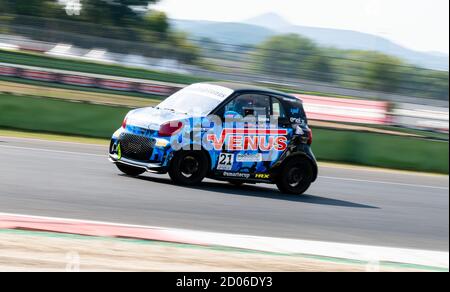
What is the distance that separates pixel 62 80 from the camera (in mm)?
18375

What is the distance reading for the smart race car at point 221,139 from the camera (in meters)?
10.6

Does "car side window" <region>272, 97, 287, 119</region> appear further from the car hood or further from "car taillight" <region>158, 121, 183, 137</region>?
"car taillight" <region>158, 121, 183, 137</region>

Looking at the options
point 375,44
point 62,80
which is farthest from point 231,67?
point 62,80

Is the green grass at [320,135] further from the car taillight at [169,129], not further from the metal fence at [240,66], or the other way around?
the car taillight at [169,129]

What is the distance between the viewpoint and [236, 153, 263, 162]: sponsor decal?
11148mm

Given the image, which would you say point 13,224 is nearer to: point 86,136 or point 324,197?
point 324,197

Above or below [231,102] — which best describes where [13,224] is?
below

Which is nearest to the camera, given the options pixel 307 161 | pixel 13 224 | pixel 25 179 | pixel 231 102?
pixel 13 224

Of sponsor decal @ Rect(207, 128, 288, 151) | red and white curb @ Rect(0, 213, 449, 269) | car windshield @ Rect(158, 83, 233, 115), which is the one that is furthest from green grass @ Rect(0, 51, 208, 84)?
red and white curb @ Rect(0, 213, 449, 269)

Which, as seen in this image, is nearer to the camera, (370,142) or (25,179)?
(25,179)

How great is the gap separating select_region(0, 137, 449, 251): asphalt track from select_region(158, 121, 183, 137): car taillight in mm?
773

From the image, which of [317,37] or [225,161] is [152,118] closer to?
[225,161]

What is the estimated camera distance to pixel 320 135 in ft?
62.4
